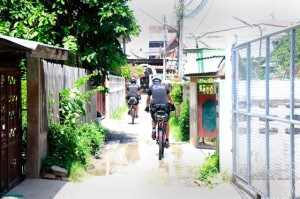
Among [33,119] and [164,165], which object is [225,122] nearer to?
[164,165]

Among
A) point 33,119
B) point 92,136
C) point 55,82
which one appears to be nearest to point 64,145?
point 33,119

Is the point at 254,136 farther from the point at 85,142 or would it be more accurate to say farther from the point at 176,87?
the point at 176,87

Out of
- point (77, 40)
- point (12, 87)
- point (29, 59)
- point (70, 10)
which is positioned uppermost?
point (70, 10)

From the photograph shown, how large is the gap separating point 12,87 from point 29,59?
0.61m

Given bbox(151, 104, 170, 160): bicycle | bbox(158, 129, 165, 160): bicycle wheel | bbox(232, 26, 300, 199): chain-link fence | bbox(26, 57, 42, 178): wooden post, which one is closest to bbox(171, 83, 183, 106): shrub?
bbox(151, 104, 170, 160): bicycle

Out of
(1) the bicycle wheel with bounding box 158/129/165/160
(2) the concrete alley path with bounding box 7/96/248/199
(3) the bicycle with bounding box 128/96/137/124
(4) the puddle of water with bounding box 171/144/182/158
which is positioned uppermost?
(3) the bicycle with bounding box 128/96/137/124

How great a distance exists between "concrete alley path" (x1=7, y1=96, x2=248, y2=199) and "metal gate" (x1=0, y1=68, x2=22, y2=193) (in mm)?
236

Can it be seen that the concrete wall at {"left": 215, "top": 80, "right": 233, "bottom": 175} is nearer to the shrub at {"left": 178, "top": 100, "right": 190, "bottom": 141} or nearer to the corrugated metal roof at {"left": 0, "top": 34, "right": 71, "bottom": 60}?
the corrugated metal roof at {"left": 0, "top": 34, "right": 71, "bottom": 60}

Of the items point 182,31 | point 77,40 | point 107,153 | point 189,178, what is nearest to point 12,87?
point 189,178

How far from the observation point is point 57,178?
757 cm

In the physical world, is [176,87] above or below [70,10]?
below

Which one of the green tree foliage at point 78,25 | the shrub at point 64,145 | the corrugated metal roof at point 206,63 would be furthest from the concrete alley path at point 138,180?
the green tree foliage at point 78,25

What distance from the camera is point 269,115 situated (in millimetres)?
5750

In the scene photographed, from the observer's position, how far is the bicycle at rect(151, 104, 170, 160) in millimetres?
10008
